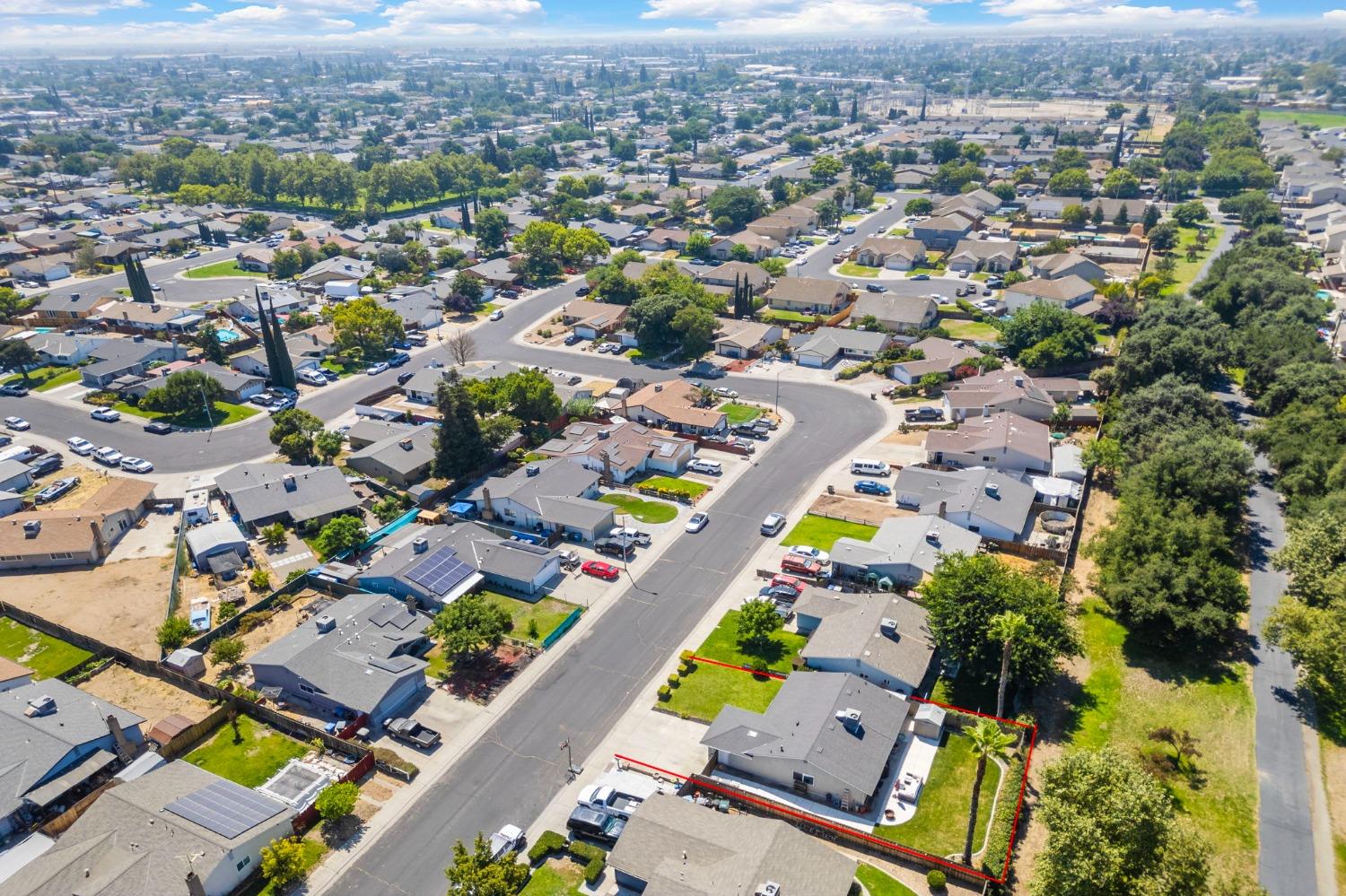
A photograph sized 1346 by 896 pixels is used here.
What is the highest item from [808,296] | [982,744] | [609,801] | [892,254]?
[982,744]

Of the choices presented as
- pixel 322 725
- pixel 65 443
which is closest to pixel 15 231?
pixel 65 443

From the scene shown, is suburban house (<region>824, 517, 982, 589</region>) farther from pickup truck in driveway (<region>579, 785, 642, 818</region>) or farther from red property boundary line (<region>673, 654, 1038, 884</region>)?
pickup truck in driveway (<region>579, 785, 642, 818</region>)

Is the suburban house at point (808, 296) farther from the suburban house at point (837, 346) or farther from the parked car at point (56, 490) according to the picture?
the parked car at point (56, 490)

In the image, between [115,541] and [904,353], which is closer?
[115,541]

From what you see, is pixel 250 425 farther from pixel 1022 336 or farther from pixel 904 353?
pixel 1022 336

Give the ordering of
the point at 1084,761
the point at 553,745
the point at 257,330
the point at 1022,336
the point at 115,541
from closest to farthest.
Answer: the point at 1084,761 → the point at 553,745 → the point at 115,541 → the point at 1022,336 → the point at 257,330

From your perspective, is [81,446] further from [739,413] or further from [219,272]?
[219,272]

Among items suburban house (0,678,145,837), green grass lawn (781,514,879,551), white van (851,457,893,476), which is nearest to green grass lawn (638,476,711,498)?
green grass lawn (781,514,879,551)

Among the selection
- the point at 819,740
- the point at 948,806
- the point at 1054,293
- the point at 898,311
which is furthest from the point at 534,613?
the point at 1054,293
